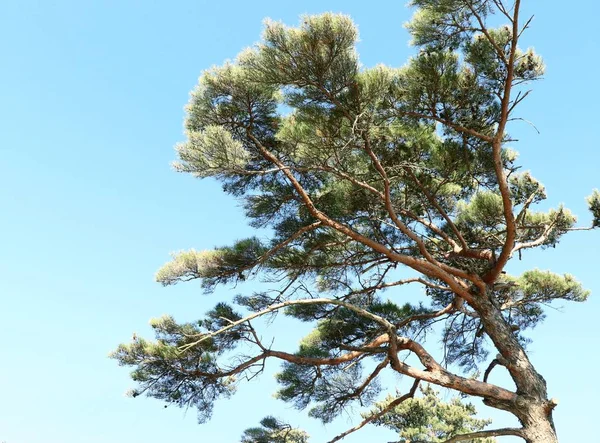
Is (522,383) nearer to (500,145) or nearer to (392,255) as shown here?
(392,255)

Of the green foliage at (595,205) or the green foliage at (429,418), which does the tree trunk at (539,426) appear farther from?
the green foliage at (429,418)

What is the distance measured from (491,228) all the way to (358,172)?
6.79ft

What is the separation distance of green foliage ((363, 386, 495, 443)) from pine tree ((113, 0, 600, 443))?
5130 millimetres

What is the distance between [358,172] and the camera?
5793 mm

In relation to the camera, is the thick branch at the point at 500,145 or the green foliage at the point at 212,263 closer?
the thick branch at the point at 500,145

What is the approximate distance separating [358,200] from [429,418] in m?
8.15

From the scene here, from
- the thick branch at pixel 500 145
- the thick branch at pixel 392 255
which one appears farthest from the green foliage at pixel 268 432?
the thick branch at pixel 500 145

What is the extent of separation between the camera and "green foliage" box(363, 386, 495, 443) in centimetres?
1127

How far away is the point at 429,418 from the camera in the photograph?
1222 cm

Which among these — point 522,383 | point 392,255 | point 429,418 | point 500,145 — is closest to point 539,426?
point 522,383

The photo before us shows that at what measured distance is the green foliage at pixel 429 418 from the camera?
11273 mm

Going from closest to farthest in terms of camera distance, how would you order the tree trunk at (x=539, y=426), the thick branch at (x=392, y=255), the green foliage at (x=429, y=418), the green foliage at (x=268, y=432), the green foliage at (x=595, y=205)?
the tree trunk at (x=539, y=426), the thick branch at (x=392, y=255), the green foliage at (x=595, y=205), the green foliage at (x=268, y=432), the green foliage at (x=429, y=418)

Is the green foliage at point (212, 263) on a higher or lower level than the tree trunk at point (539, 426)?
higher

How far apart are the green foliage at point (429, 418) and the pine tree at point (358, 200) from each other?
16.8 feet
